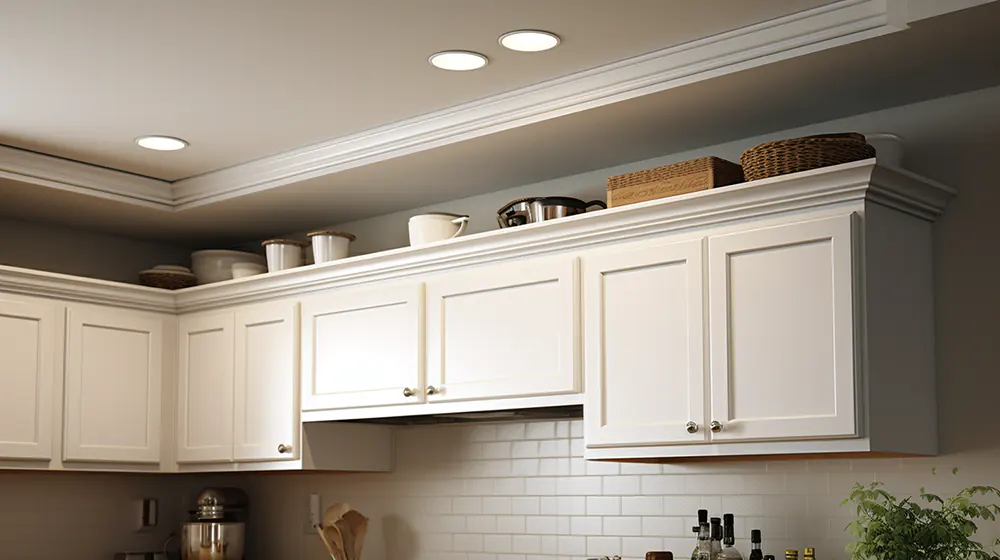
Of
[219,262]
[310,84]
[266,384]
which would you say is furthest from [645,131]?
[219,262]

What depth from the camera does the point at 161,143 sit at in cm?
430

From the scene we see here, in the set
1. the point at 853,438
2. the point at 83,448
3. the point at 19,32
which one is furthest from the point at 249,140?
the point at 853,438

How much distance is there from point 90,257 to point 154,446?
940 millimetres

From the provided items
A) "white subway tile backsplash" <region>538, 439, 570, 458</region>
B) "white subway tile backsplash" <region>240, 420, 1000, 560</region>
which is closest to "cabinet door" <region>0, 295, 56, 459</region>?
"white subway tile backsplash" <region>240, 420, 1000, 560</region>

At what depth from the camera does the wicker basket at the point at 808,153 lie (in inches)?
126

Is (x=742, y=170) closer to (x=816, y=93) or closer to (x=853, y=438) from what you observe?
(x=816, y=93)

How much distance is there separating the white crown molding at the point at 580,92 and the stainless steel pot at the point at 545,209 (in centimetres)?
29

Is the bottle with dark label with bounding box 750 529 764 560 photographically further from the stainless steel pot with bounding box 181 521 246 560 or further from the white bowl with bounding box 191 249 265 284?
the white bowl with bounding box 191 249 265 284

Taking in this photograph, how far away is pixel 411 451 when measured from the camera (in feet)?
15.5

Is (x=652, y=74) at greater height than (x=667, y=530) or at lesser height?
greater

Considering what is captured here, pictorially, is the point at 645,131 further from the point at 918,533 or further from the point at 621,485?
the point at 918,533

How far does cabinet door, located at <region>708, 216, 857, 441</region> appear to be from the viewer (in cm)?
313

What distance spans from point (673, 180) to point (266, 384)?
1.97 m

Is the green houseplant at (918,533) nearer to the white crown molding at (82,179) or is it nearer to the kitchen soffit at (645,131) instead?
the kitchen soffit at (645,131)
